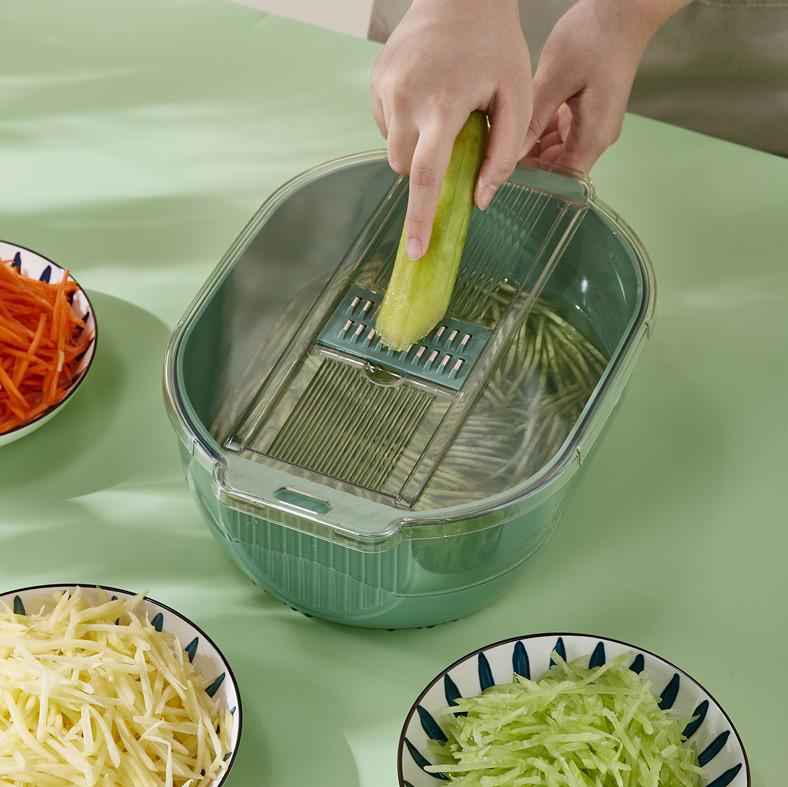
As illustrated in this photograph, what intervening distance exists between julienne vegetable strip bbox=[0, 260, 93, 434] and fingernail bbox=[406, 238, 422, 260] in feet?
1.18

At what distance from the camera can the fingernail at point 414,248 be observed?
97cm

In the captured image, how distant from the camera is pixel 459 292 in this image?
108cm

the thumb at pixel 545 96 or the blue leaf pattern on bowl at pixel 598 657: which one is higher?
the thumb at pixel 545 96

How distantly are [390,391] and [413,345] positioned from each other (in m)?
0.05

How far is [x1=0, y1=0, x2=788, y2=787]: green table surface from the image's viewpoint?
37.4 inches

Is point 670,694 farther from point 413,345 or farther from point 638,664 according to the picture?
point 413,345

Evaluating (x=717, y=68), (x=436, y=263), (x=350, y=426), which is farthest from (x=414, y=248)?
(x=717, y=68)

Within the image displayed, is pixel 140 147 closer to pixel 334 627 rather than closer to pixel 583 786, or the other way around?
pixel 334 627

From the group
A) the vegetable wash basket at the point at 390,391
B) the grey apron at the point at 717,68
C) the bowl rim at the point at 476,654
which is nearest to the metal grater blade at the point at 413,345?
the vegetable wash basket at the point at 390,391

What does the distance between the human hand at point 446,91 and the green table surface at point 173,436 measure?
0.31m

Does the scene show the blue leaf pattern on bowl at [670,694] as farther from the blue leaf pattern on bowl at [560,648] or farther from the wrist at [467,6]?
the wrist at [467,6]

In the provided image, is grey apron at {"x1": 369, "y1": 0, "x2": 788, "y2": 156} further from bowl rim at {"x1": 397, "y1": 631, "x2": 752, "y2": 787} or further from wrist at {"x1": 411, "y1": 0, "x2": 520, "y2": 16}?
bowl rim at {"x1": 397, "y1": 631, "x2": 752, "y2": 787}

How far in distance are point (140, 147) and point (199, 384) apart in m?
0.57

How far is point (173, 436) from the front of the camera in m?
1.12
